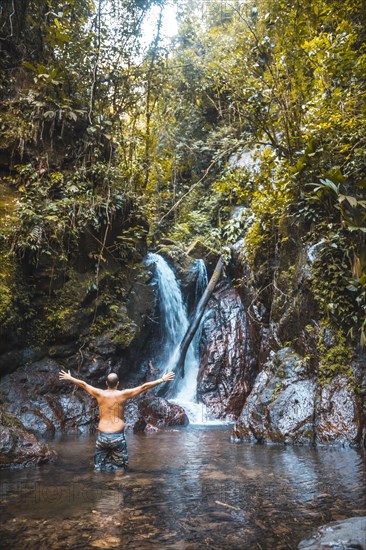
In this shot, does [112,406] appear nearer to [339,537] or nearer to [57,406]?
[339,537]

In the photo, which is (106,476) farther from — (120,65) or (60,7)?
(60,7)

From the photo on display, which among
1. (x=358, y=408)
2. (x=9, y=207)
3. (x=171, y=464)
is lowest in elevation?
(x=171, y=464)

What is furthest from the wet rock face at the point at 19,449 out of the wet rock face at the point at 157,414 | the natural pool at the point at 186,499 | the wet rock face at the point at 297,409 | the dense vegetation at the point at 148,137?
the wet rock face at the point at 157,414

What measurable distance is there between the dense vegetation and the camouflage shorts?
4339mm

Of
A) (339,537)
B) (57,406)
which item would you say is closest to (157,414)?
(57,406)

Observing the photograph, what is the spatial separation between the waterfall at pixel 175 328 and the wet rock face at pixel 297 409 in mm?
3783

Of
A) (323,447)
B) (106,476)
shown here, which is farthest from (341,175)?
(106,476)

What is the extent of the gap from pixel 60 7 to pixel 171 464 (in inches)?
429

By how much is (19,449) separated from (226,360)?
7624mm

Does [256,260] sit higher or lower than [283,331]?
higher

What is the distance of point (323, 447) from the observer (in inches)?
257

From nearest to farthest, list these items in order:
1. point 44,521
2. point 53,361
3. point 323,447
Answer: point 44,521 < point 323,447 < point 53,361

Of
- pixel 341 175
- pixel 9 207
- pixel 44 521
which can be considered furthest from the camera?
pixel 9 207

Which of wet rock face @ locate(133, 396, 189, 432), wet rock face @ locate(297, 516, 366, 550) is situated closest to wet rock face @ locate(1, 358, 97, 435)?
wet rock face @ locate(133, 396, 189, 432)
